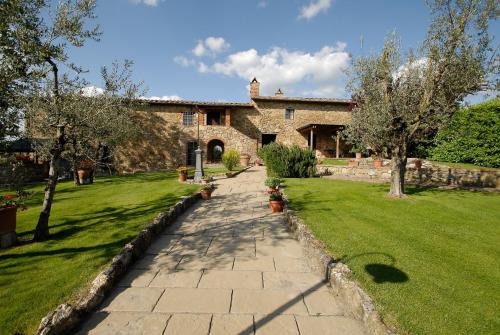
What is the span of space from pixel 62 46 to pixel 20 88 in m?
1.30

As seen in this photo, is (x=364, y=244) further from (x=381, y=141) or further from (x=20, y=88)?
(x=20, y=88)

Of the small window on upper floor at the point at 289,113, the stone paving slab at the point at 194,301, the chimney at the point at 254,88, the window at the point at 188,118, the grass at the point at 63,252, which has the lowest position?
the stone paving slab at the point at 194,301

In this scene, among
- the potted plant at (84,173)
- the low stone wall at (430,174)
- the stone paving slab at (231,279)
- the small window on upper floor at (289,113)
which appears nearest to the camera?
the stone paving slab at (231,279)

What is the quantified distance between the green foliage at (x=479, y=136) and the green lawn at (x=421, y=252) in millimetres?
5555

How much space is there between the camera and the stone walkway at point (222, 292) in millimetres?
2879

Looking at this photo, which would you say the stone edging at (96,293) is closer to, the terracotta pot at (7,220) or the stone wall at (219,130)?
the terracotta pot at (7,220)

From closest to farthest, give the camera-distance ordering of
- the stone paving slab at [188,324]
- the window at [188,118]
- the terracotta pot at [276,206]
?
the stone paving slab at [188,324], the terracotta pot at [276,206], the window at [188,118]

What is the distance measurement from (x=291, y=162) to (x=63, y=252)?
10.9 metres

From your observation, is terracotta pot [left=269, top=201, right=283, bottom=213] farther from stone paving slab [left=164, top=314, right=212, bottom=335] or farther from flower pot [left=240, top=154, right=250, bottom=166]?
flower pot [left=240, top=154, right=250, bottom=166]

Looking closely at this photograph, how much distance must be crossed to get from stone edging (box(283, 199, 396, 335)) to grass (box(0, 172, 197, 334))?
3177 mm

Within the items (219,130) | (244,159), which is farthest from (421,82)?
(219,130)

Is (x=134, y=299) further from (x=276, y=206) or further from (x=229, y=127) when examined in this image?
(x=229, y=127)

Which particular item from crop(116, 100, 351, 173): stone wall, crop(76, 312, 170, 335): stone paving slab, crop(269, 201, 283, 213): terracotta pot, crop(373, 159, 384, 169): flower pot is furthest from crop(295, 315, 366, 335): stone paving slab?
crop(116, 100, 351, 173): stone wall

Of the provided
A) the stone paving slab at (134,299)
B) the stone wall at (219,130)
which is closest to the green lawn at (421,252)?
the stone paving slab at (134,299)
